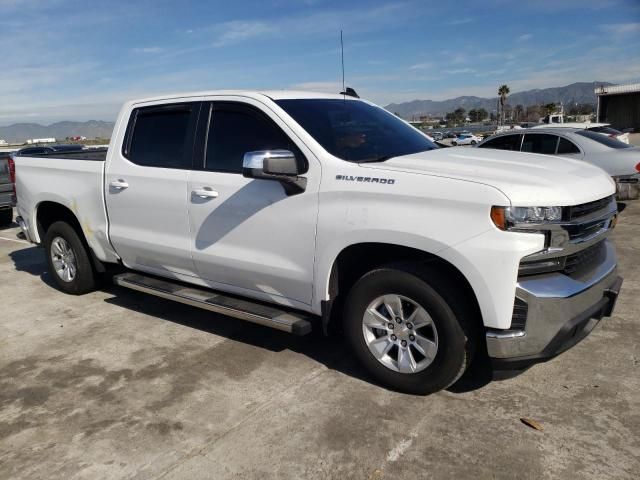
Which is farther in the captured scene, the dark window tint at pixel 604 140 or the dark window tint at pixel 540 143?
the dark window tint at pixel 540 143

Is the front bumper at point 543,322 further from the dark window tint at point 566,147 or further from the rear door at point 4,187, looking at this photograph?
the rear door at point 4,187

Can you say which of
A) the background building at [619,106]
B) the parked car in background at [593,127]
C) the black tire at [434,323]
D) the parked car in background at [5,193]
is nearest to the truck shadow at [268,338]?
the black tire at [434,323]

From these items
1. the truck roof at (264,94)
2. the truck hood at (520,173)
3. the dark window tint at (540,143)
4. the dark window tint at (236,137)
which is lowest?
the dark window tint at (540,143)

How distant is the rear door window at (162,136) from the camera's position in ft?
15.0

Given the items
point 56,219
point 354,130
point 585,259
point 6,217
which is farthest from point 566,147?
point 6,217

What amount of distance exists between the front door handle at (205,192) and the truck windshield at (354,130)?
0.82m

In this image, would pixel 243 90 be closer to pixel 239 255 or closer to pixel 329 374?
pixel 239 255

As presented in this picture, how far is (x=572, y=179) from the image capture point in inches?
134

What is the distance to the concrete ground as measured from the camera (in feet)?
9.74

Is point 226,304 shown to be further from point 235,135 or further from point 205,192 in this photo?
point 235,135

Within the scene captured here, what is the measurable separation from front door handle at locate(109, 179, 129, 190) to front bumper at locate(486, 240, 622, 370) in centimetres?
333

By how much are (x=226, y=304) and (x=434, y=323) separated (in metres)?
1.66

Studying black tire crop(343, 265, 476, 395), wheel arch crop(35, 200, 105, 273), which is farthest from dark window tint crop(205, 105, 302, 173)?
wheel arch crop(35, 200, 105, 273)

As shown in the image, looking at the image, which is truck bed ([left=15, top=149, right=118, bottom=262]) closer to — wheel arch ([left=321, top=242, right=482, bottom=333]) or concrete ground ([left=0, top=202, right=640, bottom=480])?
concrete ground ([left=0, top=202, right=640, bottom=480])
